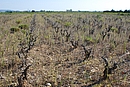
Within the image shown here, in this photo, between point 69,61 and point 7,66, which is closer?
point 7,66

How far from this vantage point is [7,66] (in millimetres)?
6285

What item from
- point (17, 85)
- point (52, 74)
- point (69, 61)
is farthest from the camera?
point (69, 61)

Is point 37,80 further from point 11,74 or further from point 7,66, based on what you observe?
point 7,66

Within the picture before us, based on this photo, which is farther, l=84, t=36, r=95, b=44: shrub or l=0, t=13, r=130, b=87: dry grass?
l=84, t=36, r=95, b=44: shrub

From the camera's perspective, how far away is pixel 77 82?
5207mm

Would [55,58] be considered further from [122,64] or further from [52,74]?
[122,64]

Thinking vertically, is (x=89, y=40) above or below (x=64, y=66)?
above

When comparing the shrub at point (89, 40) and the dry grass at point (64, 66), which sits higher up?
the shrub at point (89, 40)

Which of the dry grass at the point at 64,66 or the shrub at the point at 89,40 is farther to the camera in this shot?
the shrub at the point at 89,40

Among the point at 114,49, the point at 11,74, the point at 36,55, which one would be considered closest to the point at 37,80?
the point at 11,74

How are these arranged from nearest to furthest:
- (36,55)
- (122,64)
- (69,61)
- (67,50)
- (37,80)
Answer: (37,80) → (122,64) → (69,61) → (36,55) → (67,50)

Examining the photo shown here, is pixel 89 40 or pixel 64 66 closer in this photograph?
pixel 64 66

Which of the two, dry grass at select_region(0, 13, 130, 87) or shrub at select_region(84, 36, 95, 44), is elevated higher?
shrub at select_region(84, 36, 95, 44)

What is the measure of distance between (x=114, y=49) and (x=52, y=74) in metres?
3.69
